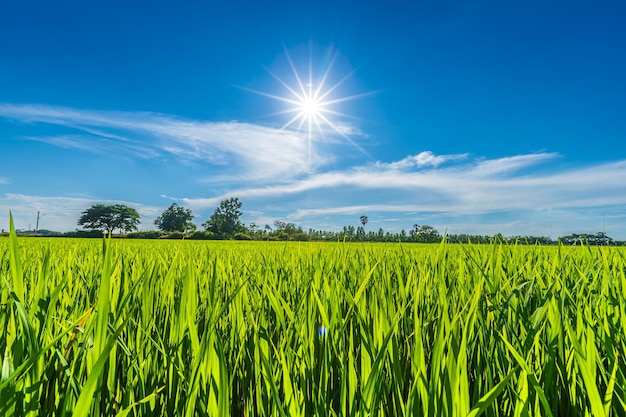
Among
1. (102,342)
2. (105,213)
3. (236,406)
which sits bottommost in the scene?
(236,406)

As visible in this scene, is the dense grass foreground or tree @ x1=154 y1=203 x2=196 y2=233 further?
tree @ x1=154 y1=203 x2=196 y2=233

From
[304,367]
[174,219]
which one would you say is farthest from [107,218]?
[304,367]

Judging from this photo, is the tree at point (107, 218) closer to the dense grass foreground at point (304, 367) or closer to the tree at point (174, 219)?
the tree at point (174, 219)

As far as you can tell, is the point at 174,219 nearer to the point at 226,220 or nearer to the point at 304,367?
the point at 226,220

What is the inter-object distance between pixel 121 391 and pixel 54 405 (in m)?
0.18

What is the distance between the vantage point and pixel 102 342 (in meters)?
0.54

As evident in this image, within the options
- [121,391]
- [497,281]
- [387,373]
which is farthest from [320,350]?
[497,281]

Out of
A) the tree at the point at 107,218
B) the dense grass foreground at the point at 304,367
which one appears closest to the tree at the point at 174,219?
the tree at the point at 107,218

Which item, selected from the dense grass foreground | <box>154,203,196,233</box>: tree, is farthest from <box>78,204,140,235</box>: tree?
the dense grass foreground

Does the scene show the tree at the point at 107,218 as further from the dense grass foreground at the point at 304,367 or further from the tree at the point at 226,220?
the dense grass foreground at the point at 304,367

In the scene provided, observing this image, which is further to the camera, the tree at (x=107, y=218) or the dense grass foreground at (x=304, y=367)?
the tree at (x=107, y=218)

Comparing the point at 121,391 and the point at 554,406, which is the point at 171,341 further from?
the point at 554,406

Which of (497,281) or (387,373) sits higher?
(497,281)

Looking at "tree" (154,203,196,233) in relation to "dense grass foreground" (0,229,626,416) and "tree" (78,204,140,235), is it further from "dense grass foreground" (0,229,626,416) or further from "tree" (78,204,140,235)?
"dense grass foreground" (0,229,626,416)
